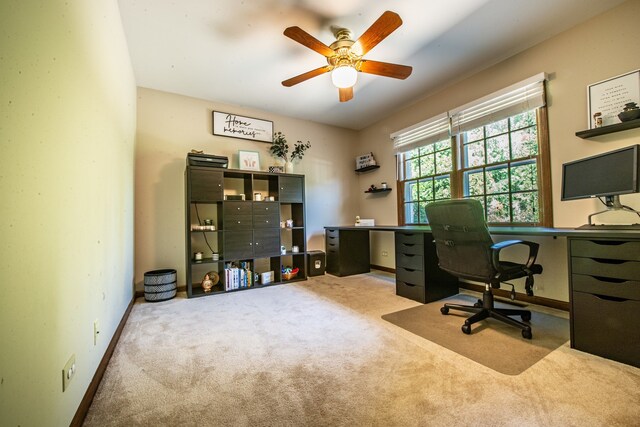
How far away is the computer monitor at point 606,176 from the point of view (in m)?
1.81

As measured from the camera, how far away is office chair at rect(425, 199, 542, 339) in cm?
198

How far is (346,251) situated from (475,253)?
235 cm

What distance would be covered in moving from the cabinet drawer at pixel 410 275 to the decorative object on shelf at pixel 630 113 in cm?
203

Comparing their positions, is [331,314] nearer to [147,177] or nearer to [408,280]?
[408,280]

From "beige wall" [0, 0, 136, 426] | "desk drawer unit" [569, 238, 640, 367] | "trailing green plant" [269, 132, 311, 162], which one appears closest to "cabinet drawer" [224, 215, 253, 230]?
"trailing green plant" [269, 132, 311, 162]

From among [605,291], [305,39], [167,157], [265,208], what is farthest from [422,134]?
[167,157]

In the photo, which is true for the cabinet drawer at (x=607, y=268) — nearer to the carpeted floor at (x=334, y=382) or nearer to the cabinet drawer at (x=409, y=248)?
the carpeted floor at (x=334, y=382)

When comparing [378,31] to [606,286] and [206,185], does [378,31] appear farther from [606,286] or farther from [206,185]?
[206,185]

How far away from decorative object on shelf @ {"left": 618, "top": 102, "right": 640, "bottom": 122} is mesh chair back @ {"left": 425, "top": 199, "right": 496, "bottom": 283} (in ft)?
4.62

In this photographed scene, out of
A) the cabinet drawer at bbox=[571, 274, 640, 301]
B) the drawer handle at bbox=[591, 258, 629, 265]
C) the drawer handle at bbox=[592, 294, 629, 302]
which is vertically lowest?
the drawer handle at bbox=[592, 294, 629, 302]

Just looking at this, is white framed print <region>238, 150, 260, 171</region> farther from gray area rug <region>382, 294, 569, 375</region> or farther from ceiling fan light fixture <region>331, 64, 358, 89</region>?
gray area rug <region>382, 294, 569, 375</region>

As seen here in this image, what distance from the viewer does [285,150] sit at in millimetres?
4352

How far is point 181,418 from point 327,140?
4.47 meters

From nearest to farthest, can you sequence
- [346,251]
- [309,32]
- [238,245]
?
[309,32] < [238,245] < [346,251]
